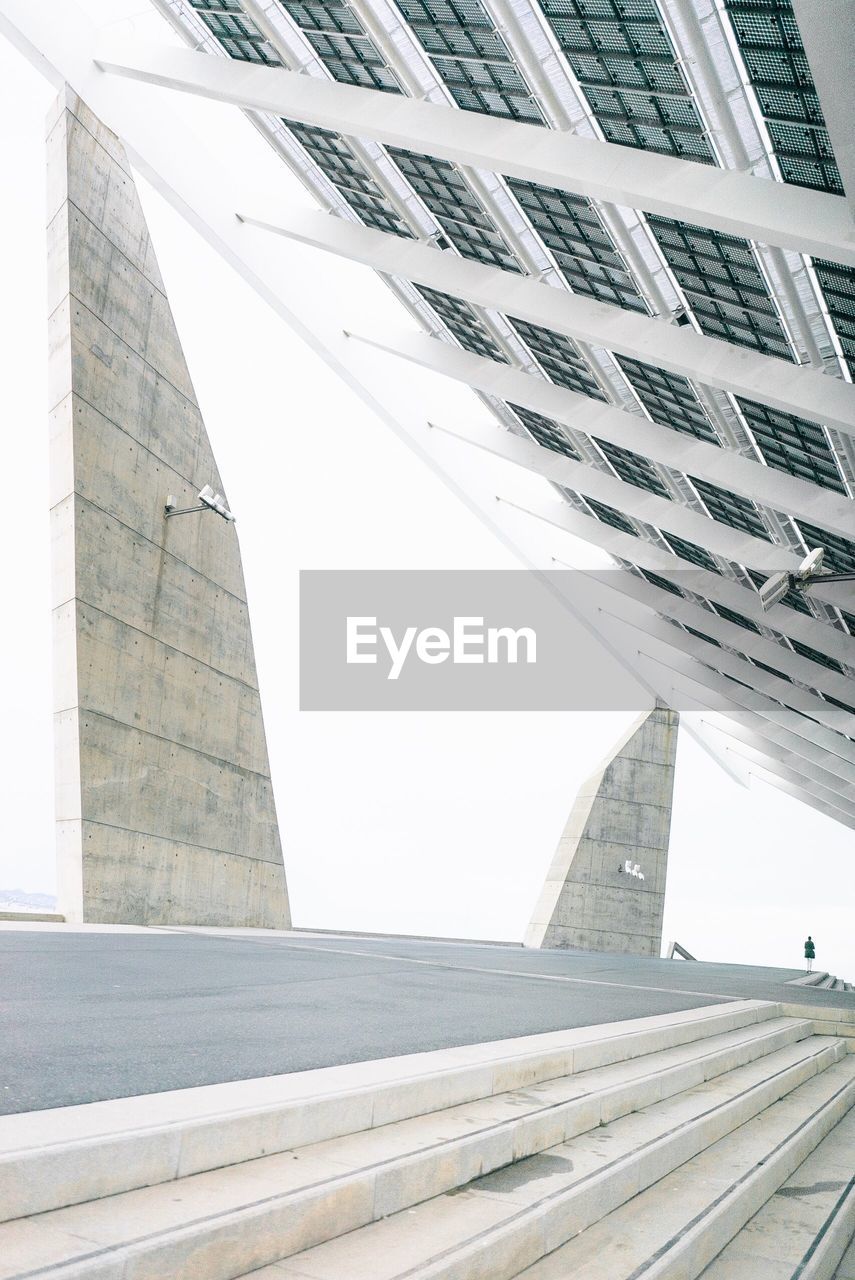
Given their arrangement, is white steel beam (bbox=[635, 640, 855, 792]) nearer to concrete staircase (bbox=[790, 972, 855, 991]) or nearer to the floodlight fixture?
concrete staircase (bbox=[790, 972, 855, 991])

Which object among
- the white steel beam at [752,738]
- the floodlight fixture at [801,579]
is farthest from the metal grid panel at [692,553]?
the white steel beam at [752,738]

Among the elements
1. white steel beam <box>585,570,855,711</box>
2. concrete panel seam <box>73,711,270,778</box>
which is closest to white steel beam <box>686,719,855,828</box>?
white steel beam <box>585,570,855,711</box>

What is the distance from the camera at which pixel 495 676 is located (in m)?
41.1

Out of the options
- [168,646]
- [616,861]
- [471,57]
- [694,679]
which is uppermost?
[471,57]

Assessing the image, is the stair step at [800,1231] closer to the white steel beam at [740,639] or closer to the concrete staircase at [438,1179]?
the concrete staircase at [438,1179]

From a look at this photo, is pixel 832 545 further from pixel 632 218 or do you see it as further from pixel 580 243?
pixel 632 218

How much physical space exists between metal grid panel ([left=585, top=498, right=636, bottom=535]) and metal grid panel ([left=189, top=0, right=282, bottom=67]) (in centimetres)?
1315

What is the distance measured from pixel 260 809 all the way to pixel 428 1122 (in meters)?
15.2

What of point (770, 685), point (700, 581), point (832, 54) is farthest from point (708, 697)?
point (832, 54)

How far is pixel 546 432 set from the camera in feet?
68.3

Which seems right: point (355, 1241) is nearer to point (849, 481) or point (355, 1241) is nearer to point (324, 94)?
point (324, 94)

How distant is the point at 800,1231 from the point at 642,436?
13.5 meters

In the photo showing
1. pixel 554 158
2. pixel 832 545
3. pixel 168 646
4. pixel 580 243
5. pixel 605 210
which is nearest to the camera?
pixel 554 158

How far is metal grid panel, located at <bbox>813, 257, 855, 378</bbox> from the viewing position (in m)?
10.8
